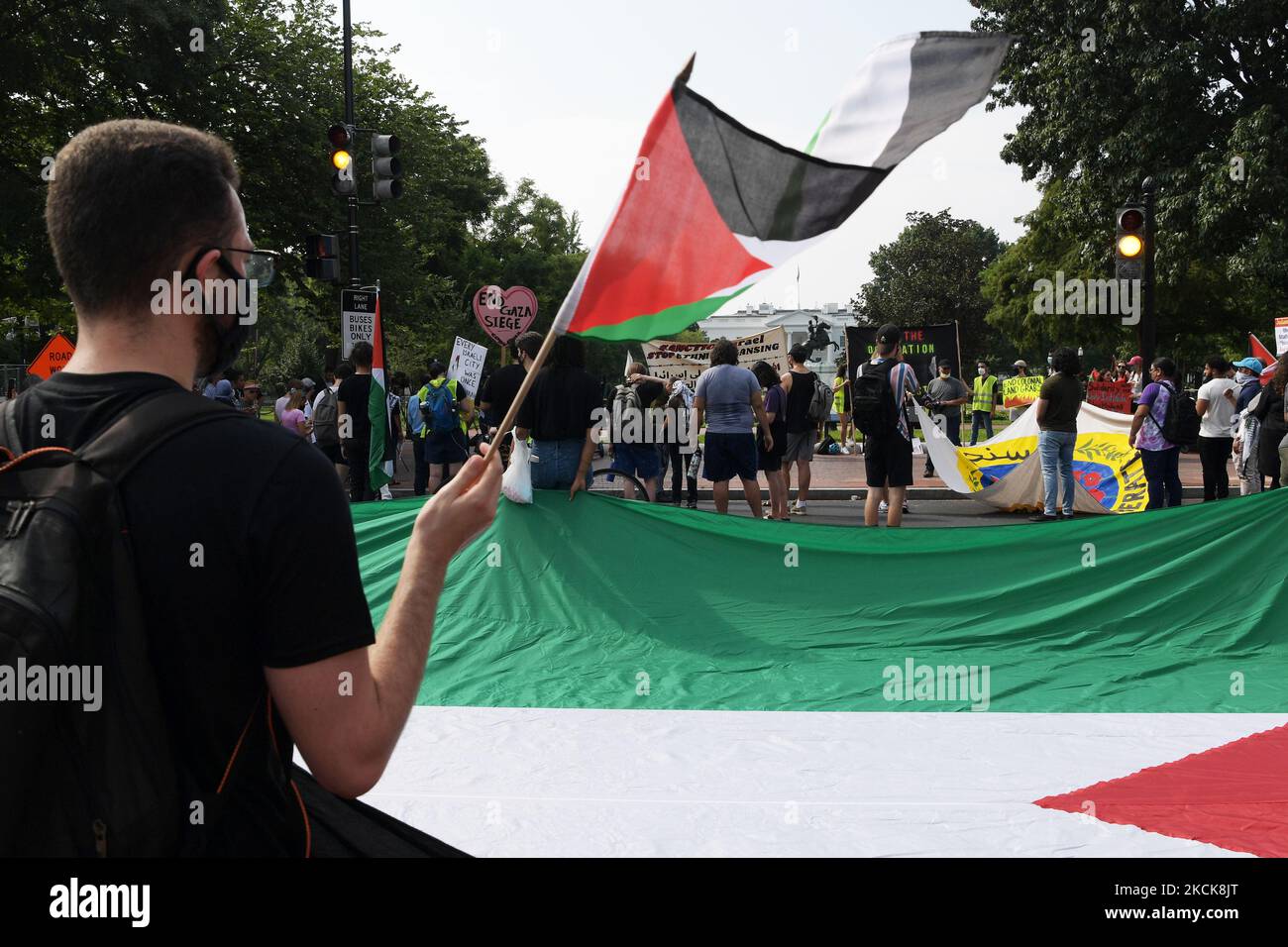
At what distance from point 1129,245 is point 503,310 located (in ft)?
30.1

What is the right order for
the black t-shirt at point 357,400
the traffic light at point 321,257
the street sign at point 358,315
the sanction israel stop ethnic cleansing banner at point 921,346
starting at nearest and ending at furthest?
the black t-shirt at point 357,400, the street sign at point 358,315, the traffic light at point 321,257, the sanction israel stop ethnic cleansing banner at point 921,346

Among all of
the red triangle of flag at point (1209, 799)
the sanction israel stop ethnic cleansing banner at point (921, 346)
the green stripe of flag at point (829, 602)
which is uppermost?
the sanction israel stop ethnic cleansing banner at point (921, 346)

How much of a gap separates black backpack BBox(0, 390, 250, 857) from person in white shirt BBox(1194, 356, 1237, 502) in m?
13.6

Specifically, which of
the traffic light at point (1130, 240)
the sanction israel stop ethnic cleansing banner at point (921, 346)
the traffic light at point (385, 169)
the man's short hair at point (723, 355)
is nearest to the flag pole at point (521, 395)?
the man's short hair at point (723, 355)

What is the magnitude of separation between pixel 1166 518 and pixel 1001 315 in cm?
4390

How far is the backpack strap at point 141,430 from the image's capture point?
1.40m

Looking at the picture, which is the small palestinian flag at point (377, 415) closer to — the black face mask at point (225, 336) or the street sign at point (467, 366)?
the street sign at point (467, 366)

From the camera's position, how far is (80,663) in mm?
1348

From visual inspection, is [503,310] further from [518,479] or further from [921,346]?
[518,479]

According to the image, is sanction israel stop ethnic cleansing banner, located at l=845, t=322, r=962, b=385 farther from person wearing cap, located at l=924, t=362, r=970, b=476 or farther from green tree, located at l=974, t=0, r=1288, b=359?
green tree, located at l=974, t=0, r=1288, b=359

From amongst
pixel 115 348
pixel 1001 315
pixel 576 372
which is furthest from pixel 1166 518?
pixel 1001 315

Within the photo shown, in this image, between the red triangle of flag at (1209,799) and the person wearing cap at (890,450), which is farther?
the person wearing cap at (890,450)

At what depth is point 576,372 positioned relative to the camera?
29.4ft

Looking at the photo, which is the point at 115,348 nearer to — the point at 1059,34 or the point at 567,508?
the point at 567,508
